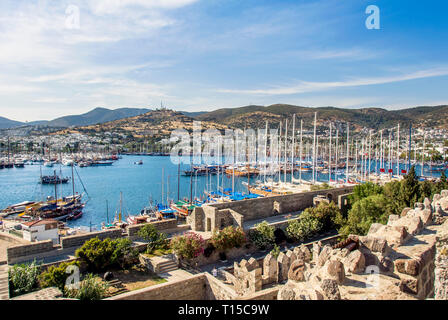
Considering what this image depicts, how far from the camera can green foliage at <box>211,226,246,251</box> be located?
13328 mm

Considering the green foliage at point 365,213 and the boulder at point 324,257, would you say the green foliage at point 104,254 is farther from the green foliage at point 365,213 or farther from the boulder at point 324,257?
the green foliage at point 365,213

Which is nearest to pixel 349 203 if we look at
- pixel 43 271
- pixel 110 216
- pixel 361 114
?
pixel 43 271

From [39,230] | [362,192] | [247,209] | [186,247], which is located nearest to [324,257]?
[186,247]

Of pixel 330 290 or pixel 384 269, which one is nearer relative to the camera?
pixel 330 290

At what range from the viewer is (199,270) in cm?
1213

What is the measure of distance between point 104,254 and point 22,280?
8.28ft

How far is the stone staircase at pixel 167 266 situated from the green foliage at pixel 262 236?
4.33 m

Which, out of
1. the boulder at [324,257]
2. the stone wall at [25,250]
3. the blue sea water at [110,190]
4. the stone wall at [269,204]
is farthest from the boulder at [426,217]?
the blue sea water at [110,190]

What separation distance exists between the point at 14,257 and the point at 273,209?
42.4ft

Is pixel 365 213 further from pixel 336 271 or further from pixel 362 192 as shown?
pixel 336 271

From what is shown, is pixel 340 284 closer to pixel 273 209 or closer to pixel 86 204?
pixel 273 209

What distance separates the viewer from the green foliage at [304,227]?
1577 cm

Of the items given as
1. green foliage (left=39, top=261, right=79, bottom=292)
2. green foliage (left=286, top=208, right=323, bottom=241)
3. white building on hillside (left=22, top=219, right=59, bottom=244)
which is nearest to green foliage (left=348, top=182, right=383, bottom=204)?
green foliage (left=286, top=208, right=323, bottom=241)

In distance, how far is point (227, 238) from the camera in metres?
13.5
